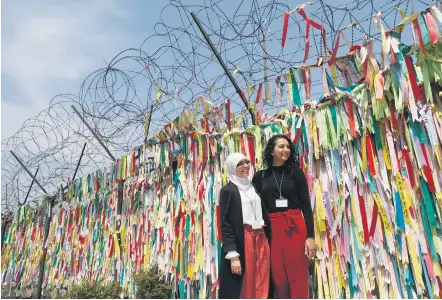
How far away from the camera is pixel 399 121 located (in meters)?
2.12

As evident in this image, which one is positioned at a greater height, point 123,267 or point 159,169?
point 159,169

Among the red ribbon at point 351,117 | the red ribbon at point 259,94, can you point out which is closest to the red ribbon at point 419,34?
the red ribbon at point 351,117

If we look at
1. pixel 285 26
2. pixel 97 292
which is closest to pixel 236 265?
pixel 285 26

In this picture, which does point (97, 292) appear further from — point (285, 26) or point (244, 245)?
point (285, 26)

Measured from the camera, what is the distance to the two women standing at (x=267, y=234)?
207 centimetres

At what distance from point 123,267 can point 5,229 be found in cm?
544

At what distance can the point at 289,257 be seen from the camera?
2.17 metres

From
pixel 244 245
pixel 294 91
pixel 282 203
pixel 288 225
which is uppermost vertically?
pixel 294 91

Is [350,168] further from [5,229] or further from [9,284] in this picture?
[5,229]

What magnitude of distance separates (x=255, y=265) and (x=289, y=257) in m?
0.22

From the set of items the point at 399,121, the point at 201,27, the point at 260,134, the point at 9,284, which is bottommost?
the point at 9,284

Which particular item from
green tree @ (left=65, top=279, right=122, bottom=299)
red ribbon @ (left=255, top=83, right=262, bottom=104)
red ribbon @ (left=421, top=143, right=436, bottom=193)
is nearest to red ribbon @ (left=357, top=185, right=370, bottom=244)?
red ribbon @ (left=421, top=143, right=436, bottom=193)

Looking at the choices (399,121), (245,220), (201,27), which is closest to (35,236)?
(201,27)

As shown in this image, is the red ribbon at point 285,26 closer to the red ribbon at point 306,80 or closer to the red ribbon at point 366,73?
the red ribbon at point 306,80
